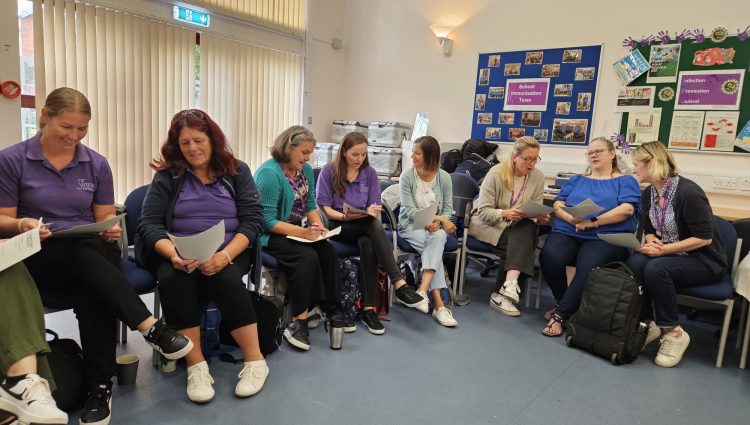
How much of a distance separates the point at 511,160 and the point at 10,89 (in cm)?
333

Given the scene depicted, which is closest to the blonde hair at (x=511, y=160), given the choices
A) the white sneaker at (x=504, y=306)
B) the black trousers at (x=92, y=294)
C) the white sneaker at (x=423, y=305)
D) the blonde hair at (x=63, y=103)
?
the white sneaker at (x=504, y=306)

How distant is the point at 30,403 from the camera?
4.68 ft

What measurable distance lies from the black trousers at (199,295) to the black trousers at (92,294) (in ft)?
0.40

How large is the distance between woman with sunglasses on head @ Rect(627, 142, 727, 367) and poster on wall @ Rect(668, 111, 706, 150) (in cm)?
144

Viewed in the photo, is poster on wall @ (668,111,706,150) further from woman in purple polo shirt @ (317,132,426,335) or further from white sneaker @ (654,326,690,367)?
woman in purple polo shirt @ (317,132,426,335)

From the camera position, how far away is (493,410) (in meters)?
1.94

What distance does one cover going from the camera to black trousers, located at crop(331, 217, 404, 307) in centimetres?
272

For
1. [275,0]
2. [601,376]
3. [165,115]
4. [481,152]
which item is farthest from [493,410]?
[275,0]

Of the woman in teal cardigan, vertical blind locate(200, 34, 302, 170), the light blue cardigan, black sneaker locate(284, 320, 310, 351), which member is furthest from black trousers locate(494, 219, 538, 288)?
vertical blind locate(200, 34, 302, 170)

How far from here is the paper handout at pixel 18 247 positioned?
148 centimetres

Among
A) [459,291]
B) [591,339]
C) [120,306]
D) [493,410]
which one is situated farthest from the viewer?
[459,291]

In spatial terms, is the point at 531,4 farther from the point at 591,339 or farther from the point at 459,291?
the point at 591,339

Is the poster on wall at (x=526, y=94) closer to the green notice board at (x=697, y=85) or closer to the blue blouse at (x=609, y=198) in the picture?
the green notice board at (x=697, y=85)

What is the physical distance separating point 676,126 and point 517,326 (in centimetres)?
225
